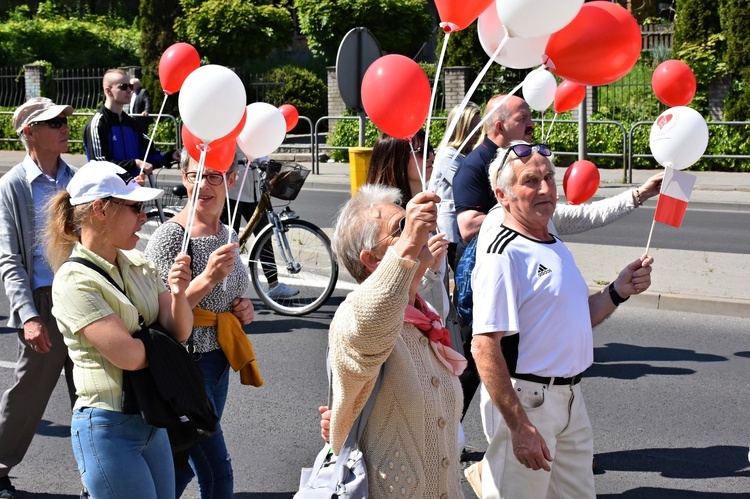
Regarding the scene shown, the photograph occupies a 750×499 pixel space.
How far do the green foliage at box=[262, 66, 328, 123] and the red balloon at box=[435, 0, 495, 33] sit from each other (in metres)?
22.8

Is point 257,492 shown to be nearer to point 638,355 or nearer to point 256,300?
point 638,355

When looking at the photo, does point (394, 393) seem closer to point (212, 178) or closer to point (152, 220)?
point (212, 178)

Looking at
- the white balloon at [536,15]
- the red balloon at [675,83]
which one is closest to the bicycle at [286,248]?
the red balloon at [675,83]

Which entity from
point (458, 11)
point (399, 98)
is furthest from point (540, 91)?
point (458, 11)

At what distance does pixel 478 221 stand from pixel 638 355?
2.65m

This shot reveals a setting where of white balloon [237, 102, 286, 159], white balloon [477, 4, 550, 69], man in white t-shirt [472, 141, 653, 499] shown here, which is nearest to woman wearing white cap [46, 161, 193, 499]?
man in white t-shirt [472, 141, 653, 499]

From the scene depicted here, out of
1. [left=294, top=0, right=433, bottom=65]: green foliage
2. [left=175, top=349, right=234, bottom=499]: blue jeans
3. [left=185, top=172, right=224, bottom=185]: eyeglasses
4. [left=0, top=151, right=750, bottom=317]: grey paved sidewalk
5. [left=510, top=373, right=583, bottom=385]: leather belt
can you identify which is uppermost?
[left=294, top=0, right=433, bottom=65]: green foliage

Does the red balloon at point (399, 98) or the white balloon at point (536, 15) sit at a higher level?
the white balloon at point (536, 15)

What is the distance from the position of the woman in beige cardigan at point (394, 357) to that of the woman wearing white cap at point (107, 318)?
80 cm

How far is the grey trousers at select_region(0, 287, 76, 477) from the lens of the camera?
15.5ft

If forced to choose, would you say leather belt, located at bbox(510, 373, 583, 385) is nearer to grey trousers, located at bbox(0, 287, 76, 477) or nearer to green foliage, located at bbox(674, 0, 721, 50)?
grey trousers, located at bbox(0, 287, 76, 477)

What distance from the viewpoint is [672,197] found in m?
4.28

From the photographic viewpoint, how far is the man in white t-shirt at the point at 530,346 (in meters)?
3.45

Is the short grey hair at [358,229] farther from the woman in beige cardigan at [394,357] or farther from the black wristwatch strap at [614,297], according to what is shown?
the black wristwatch strap at [614,297]
